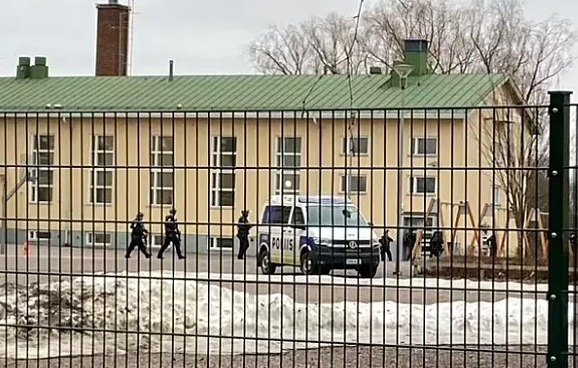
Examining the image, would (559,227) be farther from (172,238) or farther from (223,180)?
(172,238)

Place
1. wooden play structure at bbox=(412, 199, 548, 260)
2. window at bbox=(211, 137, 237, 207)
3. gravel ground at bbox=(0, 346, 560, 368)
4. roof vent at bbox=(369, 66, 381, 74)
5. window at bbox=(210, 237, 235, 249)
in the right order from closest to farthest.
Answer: wooden play structure at bbox=(412, 199, 548, 260)
window at bbox=(211, 137, 237, 207)
window at bbox=(210, 237, 235, 249)
gravel ground at bbox=(0, 346, 560, 368)
roof vent at bbox=(369, 66, 381, 74)

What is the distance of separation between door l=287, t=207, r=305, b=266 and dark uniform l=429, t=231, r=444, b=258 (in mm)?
1018

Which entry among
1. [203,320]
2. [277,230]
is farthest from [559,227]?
[203,320]

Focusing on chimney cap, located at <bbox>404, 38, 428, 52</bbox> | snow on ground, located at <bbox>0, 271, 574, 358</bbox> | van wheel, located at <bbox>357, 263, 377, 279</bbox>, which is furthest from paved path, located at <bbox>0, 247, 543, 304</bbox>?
chimney cap, located at <bbox>404, 38, 428, 52</bbox>

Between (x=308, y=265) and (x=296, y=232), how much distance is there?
15.2 inches

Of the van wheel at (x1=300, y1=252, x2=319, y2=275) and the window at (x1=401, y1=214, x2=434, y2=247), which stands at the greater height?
the window at (x1=401, y1=214, x2=434, y2=247)

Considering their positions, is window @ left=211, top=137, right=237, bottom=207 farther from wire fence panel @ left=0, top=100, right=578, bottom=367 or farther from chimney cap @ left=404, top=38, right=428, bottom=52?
chimney cap @ left=404, top=38, right=428, bottom=52

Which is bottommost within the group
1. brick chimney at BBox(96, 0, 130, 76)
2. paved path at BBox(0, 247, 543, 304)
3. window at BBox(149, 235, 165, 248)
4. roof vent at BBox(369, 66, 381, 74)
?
paved path at BBox(0, 247, 543, 304)

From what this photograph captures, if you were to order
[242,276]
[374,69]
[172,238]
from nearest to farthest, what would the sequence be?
[172,238], [242,276], [374,69]

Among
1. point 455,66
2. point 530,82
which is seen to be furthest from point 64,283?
point 455,66

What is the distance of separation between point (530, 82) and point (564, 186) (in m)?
27.4

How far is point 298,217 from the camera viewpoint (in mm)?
8445

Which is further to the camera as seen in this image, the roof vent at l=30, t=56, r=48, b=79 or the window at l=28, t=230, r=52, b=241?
the roof vent at l=30, t=56, r=48, b=79

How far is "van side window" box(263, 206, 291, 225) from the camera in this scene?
802 cm
